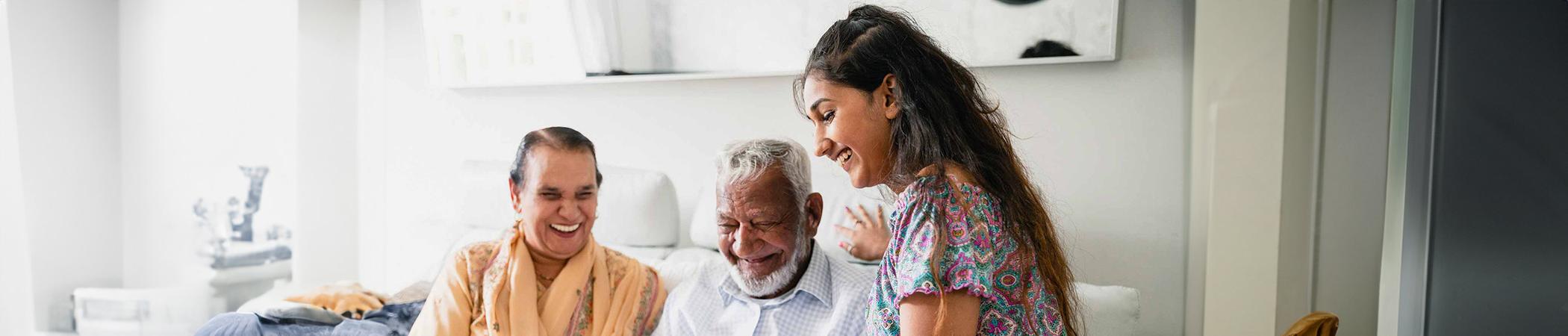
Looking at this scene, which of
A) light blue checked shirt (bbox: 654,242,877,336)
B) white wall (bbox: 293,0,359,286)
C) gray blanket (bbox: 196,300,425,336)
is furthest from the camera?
white wall (bbox: 293,0,359,286)

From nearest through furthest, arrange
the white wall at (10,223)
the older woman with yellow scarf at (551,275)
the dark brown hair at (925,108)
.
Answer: the dark brown hair at (925,108), the older woman with yellow scarf at (551,275), the white wall at (10,223)

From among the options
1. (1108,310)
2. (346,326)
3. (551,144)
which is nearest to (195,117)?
(346,326)

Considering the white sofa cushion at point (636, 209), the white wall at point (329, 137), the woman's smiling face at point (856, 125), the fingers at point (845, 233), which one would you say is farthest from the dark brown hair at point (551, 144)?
the woman's smiling face at point (856, 125)

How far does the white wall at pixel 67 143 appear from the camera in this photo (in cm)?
262

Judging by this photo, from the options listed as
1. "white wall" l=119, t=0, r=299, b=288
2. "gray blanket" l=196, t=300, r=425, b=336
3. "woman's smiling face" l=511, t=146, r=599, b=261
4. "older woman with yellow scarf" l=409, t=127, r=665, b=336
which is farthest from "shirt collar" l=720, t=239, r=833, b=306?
"white wall" l=119, t=0, r=299, b=288

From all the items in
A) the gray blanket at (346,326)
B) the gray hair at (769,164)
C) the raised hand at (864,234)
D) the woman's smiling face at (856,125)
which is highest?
the woman's smiling face at (856,125)

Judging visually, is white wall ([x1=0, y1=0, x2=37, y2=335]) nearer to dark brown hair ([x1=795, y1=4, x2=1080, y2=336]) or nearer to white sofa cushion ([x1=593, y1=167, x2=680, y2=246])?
white sofa cushion ([x1=593, y1=167, x2=680, y2=246])

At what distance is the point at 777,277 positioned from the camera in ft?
6.15

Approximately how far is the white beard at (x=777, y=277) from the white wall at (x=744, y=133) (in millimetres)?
328

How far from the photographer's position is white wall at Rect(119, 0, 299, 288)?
254 centimetres

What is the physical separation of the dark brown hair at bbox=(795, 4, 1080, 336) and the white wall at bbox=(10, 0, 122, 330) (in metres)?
2.44

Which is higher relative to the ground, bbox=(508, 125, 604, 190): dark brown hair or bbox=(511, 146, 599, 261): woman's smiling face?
bbox=(508, 125, 604, 190): dark brown hair

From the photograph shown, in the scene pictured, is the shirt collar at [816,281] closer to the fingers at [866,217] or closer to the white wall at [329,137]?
the fingers at [866,217]

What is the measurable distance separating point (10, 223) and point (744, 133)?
2114 mm
